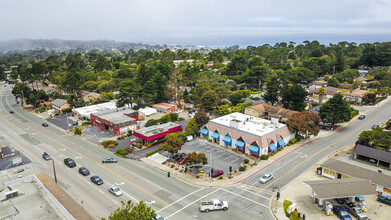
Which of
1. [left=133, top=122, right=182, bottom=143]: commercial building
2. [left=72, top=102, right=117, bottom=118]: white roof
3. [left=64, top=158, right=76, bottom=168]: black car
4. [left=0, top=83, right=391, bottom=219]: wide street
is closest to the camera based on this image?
[left=0, top=83, right=391, bottom=219]: wide street

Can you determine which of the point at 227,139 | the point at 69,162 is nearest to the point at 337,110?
the point at 227,139

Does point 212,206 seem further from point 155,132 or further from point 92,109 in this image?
point 92,109

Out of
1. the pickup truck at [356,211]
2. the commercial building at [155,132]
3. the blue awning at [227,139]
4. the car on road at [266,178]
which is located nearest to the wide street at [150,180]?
the car on road at [266,178]

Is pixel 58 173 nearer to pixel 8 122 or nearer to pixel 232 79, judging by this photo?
pixel 8 122

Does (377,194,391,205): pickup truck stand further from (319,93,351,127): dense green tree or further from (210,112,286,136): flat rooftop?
(319,93,351,127): dense green tree

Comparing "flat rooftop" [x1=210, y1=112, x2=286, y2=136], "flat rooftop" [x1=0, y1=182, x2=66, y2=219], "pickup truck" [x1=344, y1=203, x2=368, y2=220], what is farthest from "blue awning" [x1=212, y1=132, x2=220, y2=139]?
"flat rooftop" [x1=0, y1=182, x2=66, y2=219]

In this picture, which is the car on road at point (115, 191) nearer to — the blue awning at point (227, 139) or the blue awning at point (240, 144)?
the blue awning at point (240, 144)
